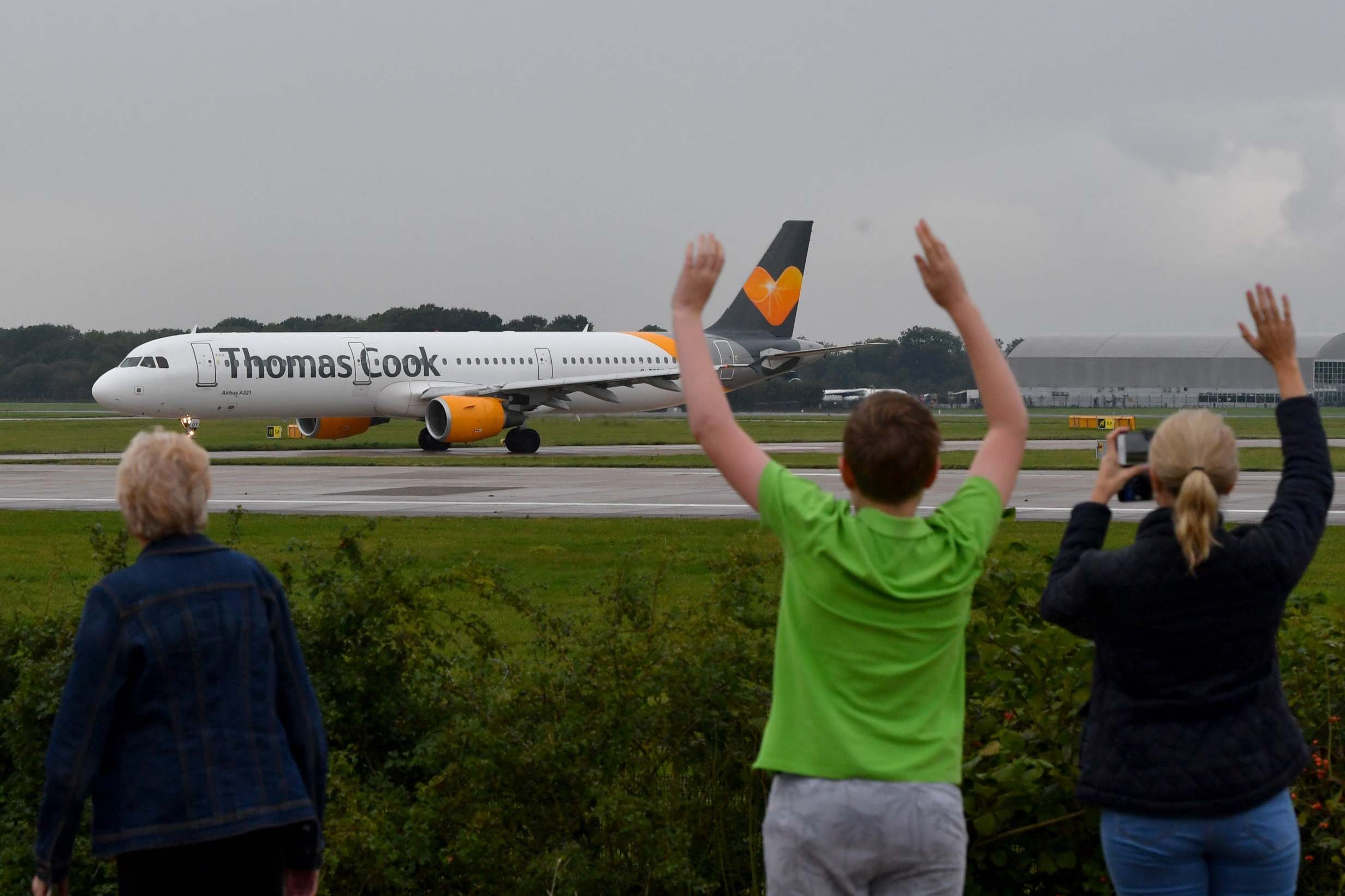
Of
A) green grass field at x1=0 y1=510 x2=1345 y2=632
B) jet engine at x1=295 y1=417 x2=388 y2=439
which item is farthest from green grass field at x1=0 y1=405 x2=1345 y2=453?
green grass field at x1=0 y1=510 x2=1345 y2=632

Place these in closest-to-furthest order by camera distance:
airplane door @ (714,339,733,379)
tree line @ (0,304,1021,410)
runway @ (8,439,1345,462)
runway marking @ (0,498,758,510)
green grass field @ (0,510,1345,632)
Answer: green grass field @ (0,510,1345,632) → runway marking @ (0,498,758,510) → runway @ (8,439,1345,462) → airplane door @ (714,339,733,379) → tree line @ (0,304,1021,410)

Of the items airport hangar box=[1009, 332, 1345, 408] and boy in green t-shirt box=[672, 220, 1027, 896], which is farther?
airport hangar box=[1009, 332, 1345, 408]

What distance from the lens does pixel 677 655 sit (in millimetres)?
5496

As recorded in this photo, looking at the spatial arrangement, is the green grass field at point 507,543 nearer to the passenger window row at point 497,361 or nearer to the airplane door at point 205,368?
the airplane door at point 205,368

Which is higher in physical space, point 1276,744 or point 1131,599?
point 1131,599

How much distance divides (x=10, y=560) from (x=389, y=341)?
78.8 feet

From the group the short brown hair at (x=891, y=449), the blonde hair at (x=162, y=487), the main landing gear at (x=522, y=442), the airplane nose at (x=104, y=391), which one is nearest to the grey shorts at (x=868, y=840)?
the short brown hair at (x=891, y=449)

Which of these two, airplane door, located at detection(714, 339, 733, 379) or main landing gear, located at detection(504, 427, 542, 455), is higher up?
airplane door, located at detection(714, 339, 733, 379)

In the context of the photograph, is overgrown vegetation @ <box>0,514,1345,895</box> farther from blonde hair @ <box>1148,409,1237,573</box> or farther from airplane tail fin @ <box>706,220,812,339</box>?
airplane tail fin @ <box>706,220,812,339</box>

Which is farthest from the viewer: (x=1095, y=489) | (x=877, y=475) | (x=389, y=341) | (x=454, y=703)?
(x=389, y=341)

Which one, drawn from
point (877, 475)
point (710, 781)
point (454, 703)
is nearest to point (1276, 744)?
point (877, 475)

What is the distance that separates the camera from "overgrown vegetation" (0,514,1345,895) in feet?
16.5

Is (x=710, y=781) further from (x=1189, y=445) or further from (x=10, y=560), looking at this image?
(x=10, y=560)

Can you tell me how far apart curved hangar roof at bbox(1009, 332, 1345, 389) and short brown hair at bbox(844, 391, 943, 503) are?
103 metres
